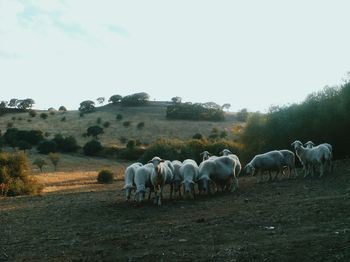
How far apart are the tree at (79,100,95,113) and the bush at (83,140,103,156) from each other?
43.7 meters

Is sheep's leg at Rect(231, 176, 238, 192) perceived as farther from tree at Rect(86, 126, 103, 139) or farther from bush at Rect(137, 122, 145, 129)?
bush at Rect(137, 122, 145, 129)

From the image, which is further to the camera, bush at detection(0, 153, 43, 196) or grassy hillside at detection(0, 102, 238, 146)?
grassy hillside at detection(0, 102, 238, 146)

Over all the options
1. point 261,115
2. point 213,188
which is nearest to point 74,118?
point 261,115

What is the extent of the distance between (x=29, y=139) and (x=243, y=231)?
84.2 meters

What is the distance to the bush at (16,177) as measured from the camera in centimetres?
3819

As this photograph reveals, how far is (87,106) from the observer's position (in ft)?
446

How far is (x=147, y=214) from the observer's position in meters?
18.7

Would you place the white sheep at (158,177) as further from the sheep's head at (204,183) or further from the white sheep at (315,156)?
the white sheep at (315,156)

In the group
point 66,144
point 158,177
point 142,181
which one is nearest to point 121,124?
point 66,144

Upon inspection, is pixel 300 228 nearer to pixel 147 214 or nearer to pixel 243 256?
pixel 243 256

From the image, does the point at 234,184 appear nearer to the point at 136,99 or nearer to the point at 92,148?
the point at 92,148

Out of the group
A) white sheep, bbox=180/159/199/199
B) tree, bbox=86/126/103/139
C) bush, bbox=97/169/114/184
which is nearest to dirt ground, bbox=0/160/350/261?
white sheep, bbox=180/159/199/199

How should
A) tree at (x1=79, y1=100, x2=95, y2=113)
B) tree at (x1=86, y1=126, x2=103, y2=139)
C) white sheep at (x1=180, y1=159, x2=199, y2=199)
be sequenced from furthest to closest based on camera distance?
tree at (x1=79, y1=100, x2=95, y2=113)
tree at (x1=86, y1=126, x2=103, y2=139)
white sheep at (x1=180, y1=159, x2=199, y2=199)

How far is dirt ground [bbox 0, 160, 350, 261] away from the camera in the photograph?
10930 millimetres
